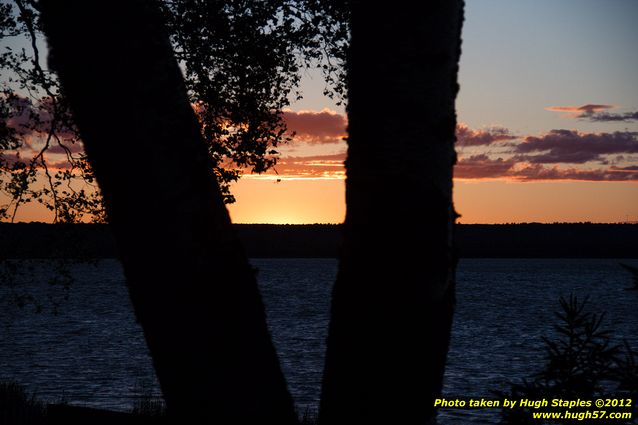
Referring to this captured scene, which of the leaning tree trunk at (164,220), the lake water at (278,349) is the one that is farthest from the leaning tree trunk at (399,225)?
the lake water at (278,349)

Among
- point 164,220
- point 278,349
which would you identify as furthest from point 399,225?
point 278,349

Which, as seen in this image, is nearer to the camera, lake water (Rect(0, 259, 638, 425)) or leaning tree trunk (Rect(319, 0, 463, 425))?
leaning tree trunk (Rect(319, 0, 463, 425))

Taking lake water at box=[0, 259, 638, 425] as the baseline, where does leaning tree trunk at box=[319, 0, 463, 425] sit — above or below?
above

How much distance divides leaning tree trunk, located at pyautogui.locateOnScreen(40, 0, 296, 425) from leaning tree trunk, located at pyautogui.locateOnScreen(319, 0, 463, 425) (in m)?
0.43

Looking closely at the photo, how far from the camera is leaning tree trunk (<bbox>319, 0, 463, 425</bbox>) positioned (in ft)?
9.43

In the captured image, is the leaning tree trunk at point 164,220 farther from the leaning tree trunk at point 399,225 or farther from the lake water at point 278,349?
the lake water at point 278,349

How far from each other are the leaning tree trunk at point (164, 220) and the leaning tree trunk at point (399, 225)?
43 cm

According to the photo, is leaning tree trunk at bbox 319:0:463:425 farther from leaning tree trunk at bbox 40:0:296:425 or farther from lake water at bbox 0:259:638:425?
lake water at bbox 0:259:638:425

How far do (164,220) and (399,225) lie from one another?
0.97 metres

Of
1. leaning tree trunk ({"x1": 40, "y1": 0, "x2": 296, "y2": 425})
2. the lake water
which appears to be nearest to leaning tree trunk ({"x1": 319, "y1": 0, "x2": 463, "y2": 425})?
leaning tree trunk ({"x1": 40, "y1": 0, "x2": 296, "y2": 425})

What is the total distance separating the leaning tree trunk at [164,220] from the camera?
9.41 ft

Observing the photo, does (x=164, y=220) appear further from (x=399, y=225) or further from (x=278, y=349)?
(x=278, y=349)

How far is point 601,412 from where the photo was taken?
4629 millimetres

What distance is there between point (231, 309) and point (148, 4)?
144 cm
